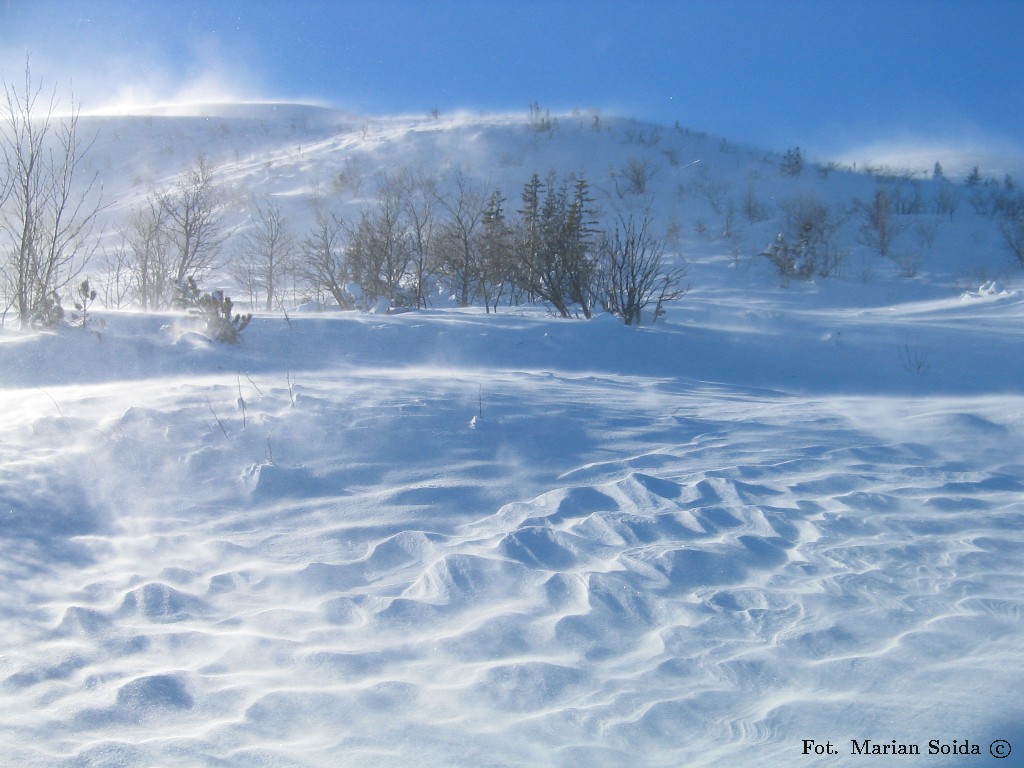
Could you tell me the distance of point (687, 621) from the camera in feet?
9.73

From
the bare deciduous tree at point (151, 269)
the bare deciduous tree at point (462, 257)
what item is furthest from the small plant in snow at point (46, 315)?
the bare deciduous tree at point (462, 257)

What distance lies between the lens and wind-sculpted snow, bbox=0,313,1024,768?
235 centimetres

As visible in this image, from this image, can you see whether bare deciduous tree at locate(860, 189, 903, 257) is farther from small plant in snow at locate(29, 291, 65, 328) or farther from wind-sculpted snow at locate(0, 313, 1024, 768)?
small plant in snow at locate(29, 291, 65, 328)

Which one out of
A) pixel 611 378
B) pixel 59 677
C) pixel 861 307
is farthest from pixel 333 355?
pixel 861 307

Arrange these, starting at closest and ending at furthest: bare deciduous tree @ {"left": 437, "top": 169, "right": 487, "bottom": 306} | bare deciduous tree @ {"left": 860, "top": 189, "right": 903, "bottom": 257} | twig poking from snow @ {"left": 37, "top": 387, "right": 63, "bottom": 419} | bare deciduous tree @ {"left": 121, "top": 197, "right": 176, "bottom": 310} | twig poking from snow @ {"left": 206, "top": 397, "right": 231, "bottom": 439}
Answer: twig poking from snow @ {"left": 206, "top": 397, "right": 231, "bottom": 439} < twig poking from snow @ {"left": 37, "top": 387, "right": 63, "bottom": 419} < bare deciduous tree @ {"left": 121, "top": 197, "right": 176, "bottom": 310} < bare deciduous tree @ {"left": 437, "top": 169, "right": 487, "bottom": 306} < bare deciduous tree @ {"left": 860, "top": 189, "right": 903, "bottom": 257}

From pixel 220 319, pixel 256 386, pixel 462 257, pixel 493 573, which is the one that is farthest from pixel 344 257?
pixel 493 573

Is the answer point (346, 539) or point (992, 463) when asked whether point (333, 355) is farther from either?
point (992, 463)

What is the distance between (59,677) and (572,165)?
1342 inches

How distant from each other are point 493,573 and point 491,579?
0.16ft

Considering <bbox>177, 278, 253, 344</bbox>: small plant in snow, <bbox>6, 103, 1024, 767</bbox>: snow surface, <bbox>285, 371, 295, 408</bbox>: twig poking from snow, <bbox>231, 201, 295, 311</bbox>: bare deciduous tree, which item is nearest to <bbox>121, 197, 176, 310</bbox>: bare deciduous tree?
<bbox>231, 201, 295, 311</bbox>: bare deciduous tree

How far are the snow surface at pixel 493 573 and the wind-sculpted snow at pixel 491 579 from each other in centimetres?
2

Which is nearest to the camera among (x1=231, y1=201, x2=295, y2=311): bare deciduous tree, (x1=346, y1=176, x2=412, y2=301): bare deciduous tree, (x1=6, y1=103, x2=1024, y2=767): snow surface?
(x1=6, y1=103, x2=1024, y2=767): snow surface

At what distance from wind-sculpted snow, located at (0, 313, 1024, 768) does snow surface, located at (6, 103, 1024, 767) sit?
16 mm

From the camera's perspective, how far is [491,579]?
333 centimetres
